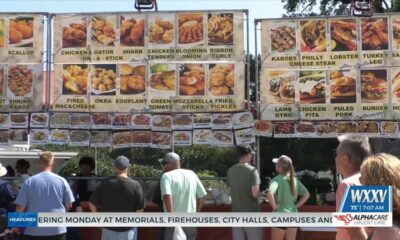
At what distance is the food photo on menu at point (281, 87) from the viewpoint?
350 inches

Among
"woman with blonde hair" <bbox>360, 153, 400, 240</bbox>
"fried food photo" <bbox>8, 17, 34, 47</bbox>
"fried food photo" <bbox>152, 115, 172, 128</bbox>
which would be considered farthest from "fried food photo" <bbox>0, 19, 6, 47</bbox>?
"woman with blonde hair" <bbox>360, 153, 400, 240</bbox>

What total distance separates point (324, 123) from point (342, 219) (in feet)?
15.9

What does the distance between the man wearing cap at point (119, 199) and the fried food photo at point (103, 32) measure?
2518 millimetres

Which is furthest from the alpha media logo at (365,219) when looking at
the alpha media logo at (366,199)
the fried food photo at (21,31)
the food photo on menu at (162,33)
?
the fried food photo at (21,31)

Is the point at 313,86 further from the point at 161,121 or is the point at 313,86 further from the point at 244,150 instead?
the point at 161,121

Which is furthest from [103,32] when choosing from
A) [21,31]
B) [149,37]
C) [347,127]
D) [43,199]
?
[347,127]

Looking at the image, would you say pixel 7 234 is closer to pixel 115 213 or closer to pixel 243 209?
pixel 115 213

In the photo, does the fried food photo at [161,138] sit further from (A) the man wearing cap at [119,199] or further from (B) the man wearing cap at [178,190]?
(A) the man wearing cap at [119,199]

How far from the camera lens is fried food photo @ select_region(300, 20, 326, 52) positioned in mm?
8891

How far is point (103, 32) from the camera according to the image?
9.05 metres

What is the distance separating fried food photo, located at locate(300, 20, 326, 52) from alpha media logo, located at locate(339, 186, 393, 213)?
194 inches

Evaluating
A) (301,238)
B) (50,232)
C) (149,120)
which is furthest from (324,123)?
(50,232)

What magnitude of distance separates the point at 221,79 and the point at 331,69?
1.71 m

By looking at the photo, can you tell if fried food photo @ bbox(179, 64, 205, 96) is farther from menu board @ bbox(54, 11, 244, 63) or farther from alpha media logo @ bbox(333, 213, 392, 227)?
alpha media logo @ bbox(333, 213, 392, 227)
